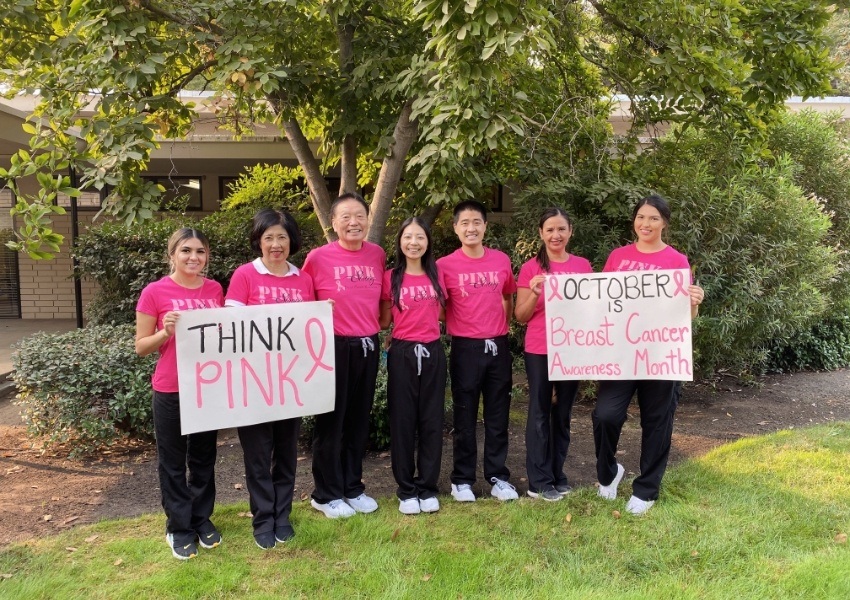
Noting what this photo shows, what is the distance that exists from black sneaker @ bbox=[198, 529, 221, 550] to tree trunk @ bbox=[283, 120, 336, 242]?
9.77 feet

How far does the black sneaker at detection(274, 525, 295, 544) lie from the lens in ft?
11.1

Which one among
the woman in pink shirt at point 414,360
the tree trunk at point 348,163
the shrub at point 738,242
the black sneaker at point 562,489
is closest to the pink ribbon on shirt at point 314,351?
the woman in pink shirt at point 414,360

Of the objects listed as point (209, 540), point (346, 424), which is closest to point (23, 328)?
point (209, 540)

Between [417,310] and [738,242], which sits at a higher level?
[738,242]

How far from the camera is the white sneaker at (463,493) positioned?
3.90 meters

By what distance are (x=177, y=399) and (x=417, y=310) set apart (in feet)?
4.37

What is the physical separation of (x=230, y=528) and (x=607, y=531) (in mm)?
2102

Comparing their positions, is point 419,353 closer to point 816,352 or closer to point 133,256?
point 133,256

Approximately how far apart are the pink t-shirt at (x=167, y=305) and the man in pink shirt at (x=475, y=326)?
1.38 metres

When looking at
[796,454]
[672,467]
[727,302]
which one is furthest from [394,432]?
[727,302]

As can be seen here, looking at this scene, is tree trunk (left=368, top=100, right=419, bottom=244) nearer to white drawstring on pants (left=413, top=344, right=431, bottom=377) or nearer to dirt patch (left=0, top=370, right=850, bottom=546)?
dirt patch (left=0, top=370, right=850, bottom=546)

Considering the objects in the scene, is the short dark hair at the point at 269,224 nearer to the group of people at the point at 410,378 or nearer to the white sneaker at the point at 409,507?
the group of people at the point at 410,378

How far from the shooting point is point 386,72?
527cm

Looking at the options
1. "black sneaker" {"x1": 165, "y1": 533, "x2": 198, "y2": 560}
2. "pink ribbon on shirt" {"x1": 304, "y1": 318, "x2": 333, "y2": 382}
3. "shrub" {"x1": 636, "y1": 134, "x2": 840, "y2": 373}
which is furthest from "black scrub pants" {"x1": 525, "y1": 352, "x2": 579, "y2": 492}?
"shrub" {"x1": 636, "y1": 134, "x2": 840, "y2": 373}
